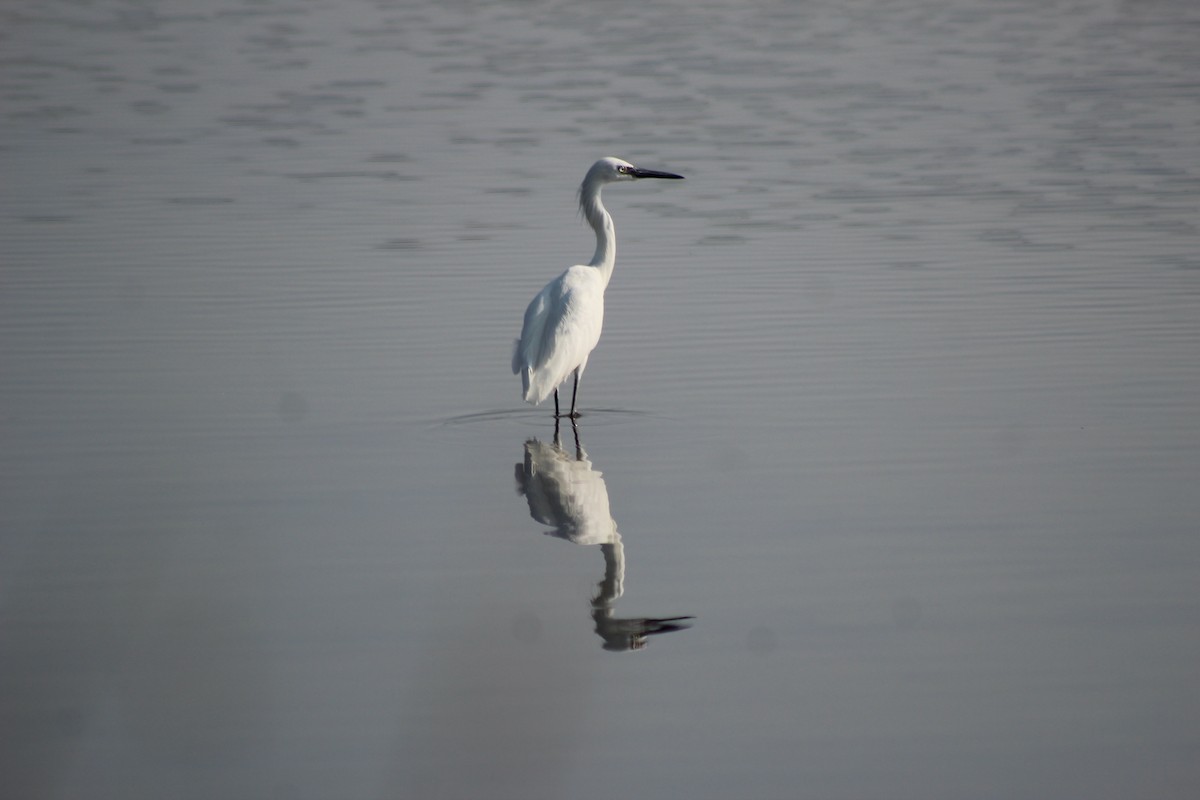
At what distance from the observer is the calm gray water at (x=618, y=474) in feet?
15.1

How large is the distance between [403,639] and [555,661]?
51 centimetres

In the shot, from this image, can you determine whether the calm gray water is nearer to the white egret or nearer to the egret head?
→ the white egret

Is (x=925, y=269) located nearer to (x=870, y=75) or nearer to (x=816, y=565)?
(x=816, y=565)

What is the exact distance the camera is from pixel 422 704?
4.76 meters

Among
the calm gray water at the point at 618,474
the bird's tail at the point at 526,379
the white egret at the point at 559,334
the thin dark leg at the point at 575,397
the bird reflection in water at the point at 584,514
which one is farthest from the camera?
the thin dark leg at the point at 575,397

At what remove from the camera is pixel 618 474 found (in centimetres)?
A: 717

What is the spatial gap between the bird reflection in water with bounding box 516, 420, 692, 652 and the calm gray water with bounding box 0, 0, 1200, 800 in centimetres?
3

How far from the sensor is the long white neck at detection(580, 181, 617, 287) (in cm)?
946

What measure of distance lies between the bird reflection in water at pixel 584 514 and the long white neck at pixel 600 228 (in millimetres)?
1482

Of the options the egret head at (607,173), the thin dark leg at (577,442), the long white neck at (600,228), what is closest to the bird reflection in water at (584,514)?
the thin dark leg at (577,442)

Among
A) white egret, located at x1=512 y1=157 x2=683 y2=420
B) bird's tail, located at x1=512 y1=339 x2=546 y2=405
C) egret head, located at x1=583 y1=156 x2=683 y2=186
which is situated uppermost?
egret head, located at x1=583 y1=156 x2=683 y2=186

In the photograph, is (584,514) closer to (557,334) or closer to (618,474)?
(618,474)

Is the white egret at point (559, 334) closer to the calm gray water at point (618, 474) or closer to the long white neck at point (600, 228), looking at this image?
the long white neck at point (600, 228)

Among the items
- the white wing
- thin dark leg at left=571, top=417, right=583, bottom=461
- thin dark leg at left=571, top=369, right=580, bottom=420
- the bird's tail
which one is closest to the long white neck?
the white wing
